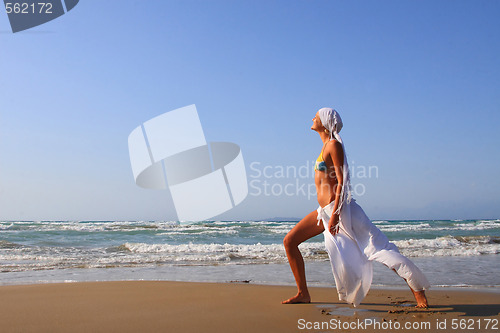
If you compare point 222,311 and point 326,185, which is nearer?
point 222,311

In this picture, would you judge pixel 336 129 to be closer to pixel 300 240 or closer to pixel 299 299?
pixel 300 240

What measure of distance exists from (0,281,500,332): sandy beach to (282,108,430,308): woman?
25 cm

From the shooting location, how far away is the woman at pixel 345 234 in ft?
10.6

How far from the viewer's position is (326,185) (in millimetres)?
3447

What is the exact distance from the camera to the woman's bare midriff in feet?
11.2

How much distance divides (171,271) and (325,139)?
4.28 metres

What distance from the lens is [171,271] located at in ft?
22.3

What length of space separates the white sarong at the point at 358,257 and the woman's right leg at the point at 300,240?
0.69 feet

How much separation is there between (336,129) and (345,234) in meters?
0.87

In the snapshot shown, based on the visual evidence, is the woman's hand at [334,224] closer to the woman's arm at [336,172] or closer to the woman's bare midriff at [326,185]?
the woman's arm at [336,172]

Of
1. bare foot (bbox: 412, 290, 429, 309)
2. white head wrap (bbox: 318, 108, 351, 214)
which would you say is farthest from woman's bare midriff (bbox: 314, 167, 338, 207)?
bare foot (bbox: 412, 290, 429, 309)

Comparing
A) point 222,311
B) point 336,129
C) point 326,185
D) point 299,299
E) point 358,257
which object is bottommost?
point 299,299

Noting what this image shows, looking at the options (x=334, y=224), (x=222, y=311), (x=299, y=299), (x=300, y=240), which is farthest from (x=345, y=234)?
(x=222, y=311)

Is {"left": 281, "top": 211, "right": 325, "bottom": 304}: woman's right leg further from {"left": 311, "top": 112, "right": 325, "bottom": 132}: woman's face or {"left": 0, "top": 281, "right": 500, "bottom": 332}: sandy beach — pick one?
{"left": 311, "top": 112, "right": 325, "bottom": 132}: woman's face
